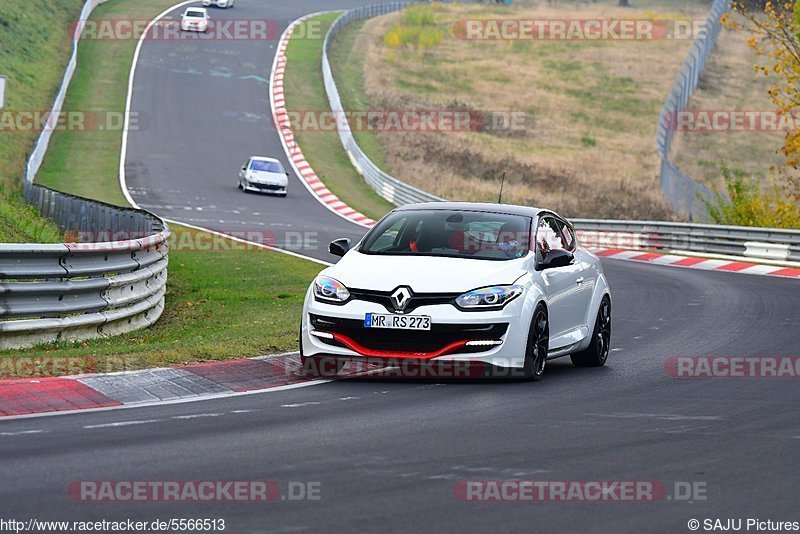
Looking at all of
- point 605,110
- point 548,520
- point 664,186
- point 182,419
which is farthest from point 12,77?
point 548,520

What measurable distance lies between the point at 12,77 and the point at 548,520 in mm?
49998

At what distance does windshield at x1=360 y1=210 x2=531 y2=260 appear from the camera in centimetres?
1250

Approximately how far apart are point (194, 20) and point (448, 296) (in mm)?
60802

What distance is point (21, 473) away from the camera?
7445 millimetres

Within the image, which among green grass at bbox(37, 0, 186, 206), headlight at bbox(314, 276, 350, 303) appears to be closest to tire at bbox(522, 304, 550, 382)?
headlight at bbox(314, 276, 350, 303)

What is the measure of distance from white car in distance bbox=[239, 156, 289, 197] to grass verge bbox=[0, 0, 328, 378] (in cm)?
406

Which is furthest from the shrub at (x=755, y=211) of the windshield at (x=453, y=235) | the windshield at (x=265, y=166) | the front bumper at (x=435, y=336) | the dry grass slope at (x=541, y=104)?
the front bumper at (x=435, y=336)

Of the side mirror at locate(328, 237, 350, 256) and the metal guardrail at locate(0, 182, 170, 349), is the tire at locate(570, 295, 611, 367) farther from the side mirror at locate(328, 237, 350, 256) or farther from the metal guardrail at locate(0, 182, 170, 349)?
the metal guardrail at locate(0, 182, 170, 349)

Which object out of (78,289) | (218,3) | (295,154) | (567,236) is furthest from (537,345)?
(218,3)

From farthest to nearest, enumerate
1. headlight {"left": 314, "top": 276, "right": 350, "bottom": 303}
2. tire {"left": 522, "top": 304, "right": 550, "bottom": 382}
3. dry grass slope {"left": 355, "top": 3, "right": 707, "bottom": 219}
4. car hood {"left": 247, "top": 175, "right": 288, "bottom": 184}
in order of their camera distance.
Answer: dry grass slope {"left": 355, "top": 3, "right": 707, "bottom": 219} < car hood {"left": 247, "top": 175, "right": 288, "bottom": 184} < tire {"left": 522, "top": 304, "right": 550, "bottom": 382} < headlight {"left": 314, "top": 276, "right": 350, "bottom": 303}

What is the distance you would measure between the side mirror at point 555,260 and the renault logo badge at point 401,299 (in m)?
1.55

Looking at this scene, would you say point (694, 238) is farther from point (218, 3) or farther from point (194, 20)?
point (218, 3)

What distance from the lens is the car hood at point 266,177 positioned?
4334 cm

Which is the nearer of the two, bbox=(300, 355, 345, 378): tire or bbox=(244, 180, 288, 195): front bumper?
bbox=(300, 355, 345, 378): tire
